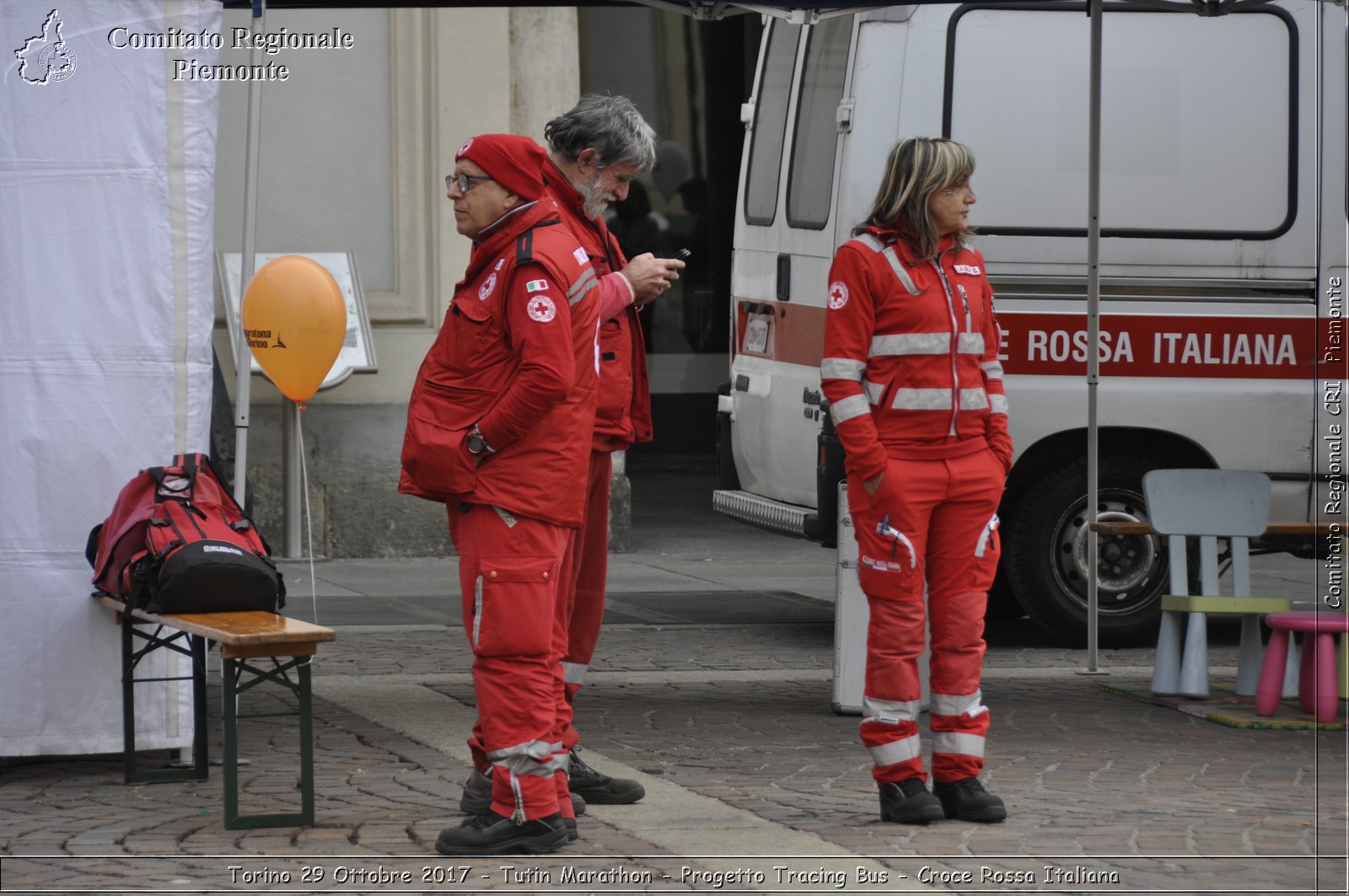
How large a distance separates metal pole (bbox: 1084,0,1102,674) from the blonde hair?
2.24 meters

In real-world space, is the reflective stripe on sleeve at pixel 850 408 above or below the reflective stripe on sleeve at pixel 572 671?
above

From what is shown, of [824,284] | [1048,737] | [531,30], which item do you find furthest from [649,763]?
[531,30]

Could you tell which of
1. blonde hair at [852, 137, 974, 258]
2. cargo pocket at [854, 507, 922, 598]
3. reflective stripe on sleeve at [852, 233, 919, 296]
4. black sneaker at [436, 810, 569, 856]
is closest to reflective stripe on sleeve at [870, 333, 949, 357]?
reflective stripe on sleeve at [852, 233, 919, 296]

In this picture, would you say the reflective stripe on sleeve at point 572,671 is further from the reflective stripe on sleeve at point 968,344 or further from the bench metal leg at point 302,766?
the reflective stripe on sleeve at point 968,344

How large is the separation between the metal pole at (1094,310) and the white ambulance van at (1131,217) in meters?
0.39

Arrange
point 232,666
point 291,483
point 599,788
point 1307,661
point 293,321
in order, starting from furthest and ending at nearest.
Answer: point 291,483 < point 293,321 < point 1307,661 < point 599,788 < point 232,666

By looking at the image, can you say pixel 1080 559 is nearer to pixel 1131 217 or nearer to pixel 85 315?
pixel 1131 217

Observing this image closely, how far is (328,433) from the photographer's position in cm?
1188

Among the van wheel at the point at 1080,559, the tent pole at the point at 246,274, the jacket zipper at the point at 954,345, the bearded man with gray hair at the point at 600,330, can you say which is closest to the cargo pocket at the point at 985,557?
the jacket zipper at the point at 954,345

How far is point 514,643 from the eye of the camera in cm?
475

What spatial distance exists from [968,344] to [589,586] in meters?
1.23

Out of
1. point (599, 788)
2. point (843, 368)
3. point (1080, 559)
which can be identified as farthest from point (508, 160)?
point (1080, 559)

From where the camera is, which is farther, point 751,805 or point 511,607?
point 751,805

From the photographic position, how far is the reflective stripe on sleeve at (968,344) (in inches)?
211
